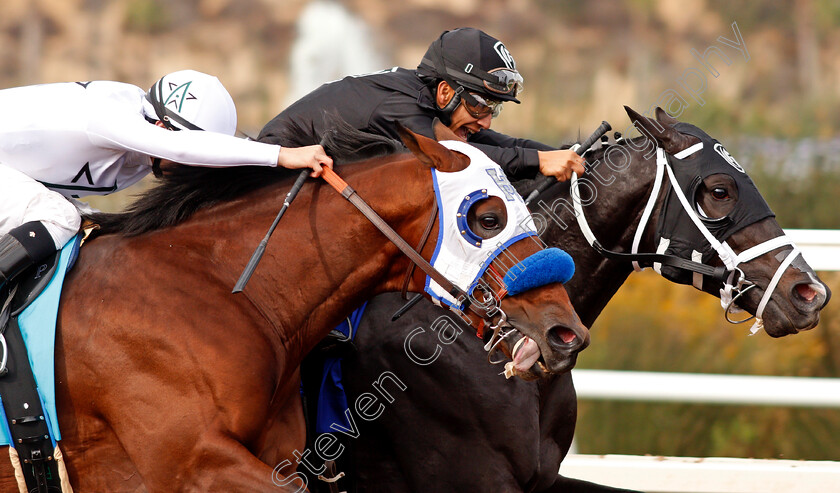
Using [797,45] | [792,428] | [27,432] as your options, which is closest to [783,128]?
[792,428]

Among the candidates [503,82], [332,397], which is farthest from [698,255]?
[332,397]

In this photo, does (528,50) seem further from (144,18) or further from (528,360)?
(528,360)

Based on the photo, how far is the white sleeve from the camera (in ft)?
9.12

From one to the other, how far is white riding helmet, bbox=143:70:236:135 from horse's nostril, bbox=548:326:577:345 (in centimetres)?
128

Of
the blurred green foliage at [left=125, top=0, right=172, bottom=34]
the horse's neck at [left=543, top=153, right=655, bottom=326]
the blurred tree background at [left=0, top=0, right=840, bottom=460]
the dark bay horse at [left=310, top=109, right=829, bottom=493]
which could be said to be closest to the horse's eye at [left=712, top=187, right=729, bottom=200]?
the dark bay horse at [left=310, top=109, right=829, bottom=493]

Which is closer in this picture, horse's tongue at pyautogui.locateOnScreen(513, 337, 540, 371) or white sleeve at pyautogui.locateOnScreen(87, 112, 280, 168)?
horse's tongue at pyautogui.locateOnScreen(513, 337, 540, 371)

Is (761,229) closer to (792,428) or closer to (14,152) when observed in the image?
(792,428)

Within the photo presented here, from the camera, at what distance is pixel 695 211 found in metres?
3.46

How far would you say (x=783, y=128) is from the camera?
961 cm

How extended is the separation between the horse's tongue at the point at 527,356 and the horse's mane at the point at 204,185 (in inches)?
30.5

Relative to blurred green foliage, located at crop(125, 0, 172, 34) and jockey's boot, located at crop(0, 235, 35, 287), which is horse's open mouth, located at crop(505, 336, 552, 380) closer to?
jockey's boot, located at crop(0, 235, 35, 287)

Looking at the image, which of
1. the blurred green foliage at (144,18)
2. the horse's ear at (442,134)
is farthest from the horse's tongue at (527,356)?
the blurred green foliage at (144,18)

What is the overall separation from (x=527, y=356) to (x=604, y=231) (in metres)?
1.12

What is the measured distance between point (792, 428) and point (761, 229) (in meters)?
2.02
